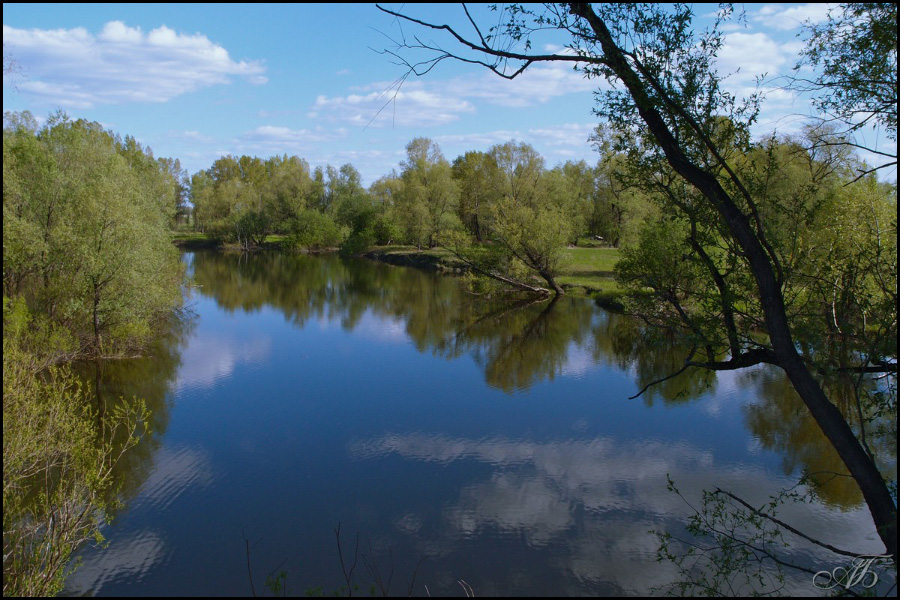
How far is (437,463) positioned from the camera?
11.8 metres

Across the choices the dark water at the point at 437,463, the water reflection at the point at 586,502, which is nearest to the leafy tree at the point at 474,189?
the dark water at the point at 437,463

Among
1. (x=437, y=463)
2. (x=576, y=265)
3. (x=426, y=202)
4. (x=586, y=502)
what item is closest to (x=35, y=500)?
(x=437, y=463)

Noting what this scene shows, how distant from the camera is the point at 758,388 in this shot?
53.4ft

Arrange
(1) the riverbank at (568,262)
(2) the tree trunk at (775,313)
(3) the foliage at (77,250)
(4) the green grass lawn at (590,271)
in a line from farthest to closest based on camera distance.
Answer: (4) the green grass lawn at (590,271)
(1) the riverbank at (568,262)
(3) the foliage at (77,250)
(2) the tree trunk at (775,313)

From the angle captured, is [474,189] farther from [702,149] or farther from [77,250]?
[702,149]

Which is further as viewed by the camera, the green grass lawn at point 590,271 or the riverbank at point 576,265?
the green grass lawn at point 590,271

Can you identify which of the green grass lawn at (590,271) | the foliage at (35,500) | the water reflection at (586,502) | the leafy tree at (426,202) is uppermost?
the leafy tree at (426,202)

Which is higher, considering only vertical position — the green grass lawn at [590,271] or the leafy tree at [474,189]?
the leafy tree at [474,189]

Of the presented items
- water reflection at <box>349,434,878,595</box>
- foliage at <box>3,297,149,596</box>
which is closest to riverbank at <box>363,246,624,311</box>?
water reflection at <box>349,434,878,595</box>

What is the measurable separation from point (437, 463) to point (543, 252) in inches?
805

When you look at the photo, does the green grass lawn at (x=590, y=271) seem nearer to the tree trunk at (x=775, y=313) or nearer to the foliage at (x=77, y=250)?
the foliage at (x=77, y=250)

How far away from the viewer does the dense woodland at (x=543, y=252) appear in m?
5.00

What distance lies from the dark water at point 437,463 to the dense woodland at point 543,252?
37.3 inches

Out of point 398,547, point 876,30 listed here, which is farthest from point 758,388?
point 876,30
